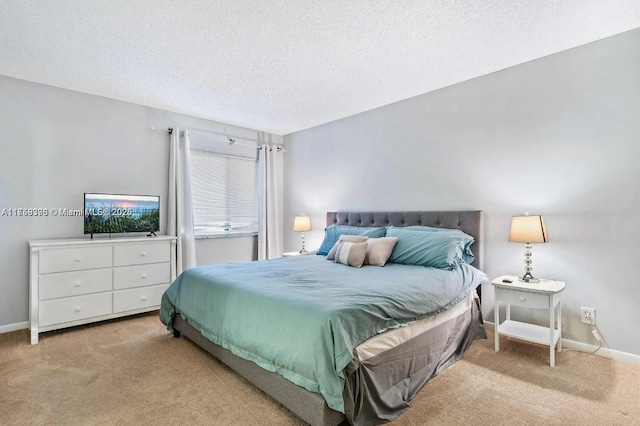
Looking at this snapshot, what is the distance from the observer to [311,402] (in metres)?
1.61

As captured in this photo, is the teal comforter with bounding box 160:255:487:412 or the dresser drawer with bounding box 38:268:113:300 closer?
Result: the teal comforter with bounding box 160:255:487:412

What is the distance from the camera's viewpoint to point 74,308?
10.2ft

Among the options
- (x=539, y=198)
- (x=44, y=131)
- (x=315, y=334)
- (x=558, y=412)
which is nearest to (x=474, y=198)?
(x=539, y=198)

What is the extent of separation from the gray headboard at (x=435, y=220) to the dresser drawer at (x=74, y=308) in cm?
280

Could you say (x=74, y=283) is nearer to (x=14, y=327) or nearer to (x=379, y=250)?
(x=14, y=327)

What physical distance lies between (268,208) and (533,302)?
12.0ft

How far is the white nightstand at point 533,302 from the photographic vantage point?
2395 millimetres

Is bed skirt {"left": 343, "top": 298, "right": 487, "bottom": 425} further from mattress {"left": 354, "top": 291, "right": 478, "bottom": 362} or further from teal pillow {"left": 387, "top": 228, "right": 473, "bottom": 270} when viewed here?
teal pillow {"left": 387, "top": 228, "right": 473, "bottom": 270}

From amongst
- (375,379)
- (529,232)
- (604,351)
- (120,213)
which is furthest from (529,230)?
(120,213)

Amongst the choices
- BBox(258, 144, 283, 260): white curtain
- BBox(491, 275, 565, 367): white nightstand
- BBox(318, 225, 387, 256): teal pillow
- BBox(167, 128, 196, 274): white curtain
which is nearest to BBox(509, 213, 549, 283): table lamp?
BBox(491, 275, 565, 367): white nightstand

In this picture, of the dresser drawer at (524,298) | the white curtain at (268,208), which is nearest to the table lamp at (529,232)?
the dresser drawer at (524,298)

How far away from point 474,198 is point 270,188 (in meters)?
3.02

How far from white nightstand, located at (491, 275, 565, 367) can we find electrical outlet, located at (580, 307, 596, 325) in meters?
0.15

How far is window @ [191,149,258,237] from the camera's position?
455 cm
